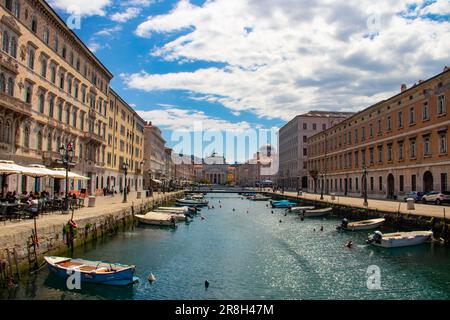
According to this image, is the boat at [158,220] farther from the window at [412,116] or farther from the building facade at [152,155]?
the building facade at [152,155]

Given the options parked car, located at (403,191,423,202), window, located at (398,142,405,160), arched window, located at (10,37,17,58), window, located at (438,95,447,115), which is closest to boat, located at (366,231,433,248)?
parked car, located at (403,191,423,202)

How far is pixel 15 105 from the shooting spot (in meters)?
31.8

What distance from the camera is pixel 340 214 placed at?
4538cm

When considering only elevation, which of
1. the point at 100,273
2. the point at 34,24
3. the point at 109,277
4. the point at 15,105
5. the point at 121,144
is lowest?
the point at 109,277

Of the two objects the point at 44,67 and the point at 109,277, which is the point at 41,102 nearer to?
the point at 44,67

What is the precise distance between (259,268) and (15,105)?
25674mm

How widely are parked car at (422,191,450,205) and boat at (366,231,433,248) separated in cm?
1368

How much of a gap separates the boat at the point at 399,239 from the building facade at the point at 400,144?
17055 millimetres

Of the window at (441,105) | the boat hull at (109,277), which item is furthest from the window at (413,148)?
the boat hull at (109,277)

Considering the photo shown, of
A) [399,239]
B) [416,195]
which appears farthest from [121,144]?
[399,239]

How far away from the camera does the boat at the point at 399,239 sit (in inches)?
971

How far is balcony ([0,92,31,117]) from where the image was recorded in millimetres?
29906

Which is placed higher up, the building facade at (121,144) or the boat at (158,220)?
the building facade at (121,144)

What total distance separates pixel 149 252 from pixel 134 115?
65.1m
